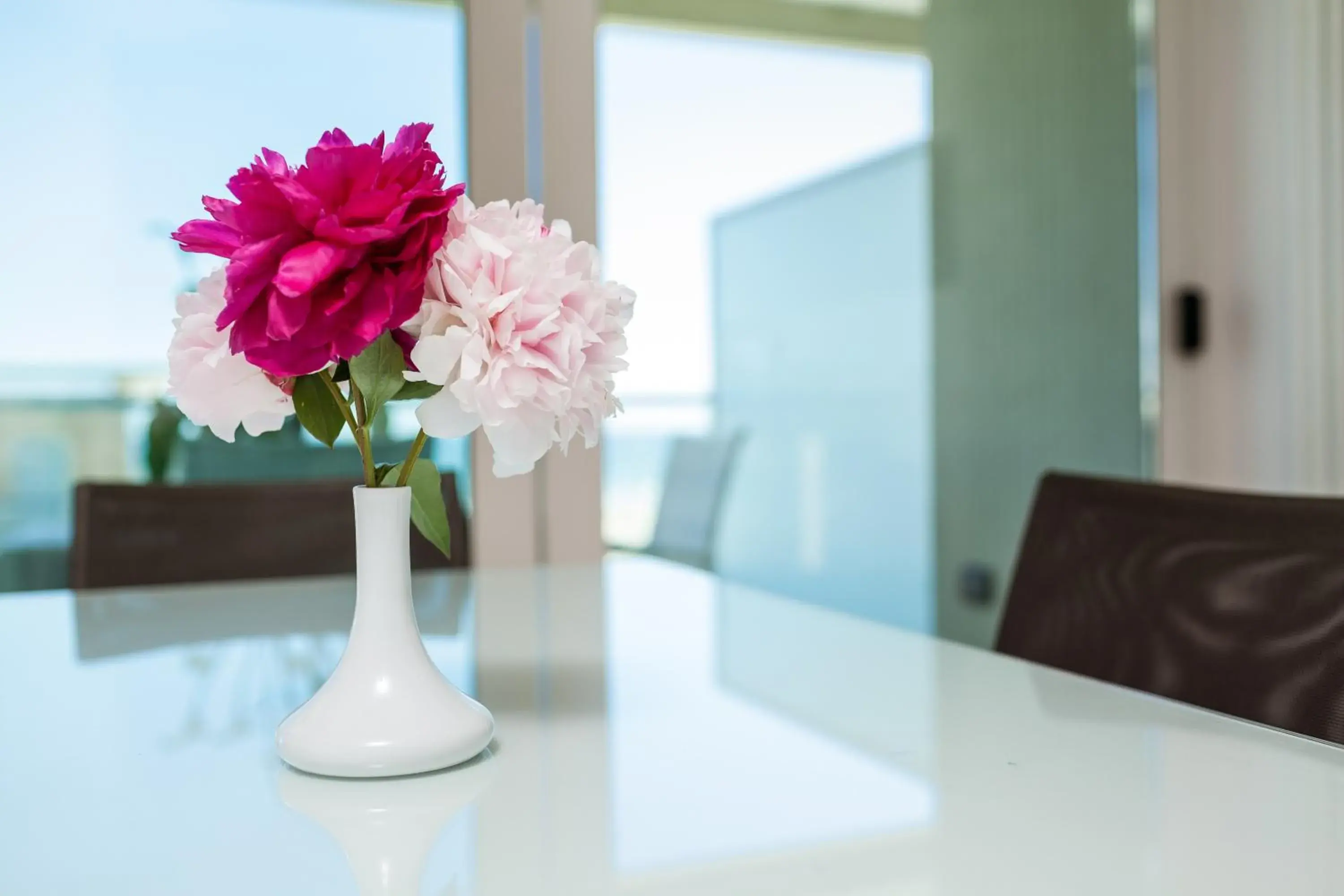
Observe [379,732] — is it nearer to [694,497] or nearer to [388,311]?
[388,311]

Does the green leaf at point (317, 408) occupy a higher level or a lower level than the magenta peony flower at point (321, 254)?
lower

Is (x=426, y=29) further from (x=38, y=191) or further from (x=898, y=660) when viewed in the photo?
(x=898, y=660)

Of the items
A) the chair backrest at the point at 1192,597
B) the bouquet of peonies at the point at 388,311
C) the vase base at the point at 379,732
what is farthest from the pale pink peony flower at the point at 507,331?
the chair backrest at the point at 1192,597

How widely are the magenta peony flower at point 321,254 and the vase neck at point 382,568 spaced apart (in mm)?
109

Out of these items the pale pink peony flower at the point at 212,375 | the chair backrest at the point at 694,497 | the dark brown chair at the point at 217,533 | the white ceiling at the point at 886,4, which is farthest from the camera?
the white ceiling at the point at 886,4

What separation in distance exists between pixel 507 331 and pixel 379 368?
0.26ft

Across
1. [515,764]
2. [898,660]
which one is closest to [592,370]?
[515,764]

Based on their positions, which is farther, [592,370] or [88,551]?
[88,551]

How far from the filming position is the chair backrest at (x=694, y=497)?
2242 mm

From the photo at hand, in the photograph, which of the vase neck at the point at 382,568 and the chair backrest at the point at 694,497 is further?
the chair backrest at the point at 694,497

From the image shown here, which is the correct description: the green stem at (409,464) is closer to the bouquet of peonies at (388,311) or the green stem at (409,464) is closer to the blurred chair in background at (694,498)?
the bouquet of peonies at (388,311)

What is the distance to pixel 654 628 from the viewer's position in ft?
3.82

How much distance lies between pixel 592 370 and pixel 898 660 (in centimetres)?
47

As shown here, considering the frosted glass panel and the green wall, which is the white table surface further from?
the green wall
